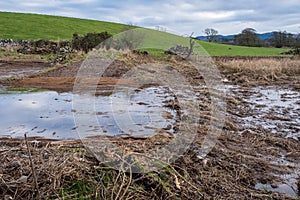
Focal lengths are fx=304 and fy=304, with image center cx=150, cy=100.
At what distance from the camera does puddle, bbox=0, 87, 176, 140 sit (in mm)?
5055

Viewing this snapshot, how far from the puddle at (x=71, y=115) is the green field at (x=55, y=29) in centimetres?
2206

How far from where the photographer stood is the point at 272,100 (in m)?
8.58

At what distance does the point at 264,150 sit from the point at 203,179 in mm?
1569

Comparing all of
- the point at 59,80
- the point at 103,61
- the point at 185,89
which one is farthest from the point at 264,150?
the point at 103,61

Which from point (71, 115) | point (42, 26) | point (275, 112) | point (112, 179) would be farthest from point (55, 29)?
point (112, 179)

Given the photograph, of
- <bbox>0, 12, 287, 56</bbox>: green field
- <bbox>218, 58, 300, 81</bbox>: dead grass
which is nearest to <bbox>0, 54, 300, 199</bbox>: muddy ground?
<bbox>218, 58, 300, 81</bbox>: dead grass

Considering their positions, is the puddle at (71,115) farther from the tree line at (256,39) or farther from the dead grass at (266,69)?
the tree line at (256,39)

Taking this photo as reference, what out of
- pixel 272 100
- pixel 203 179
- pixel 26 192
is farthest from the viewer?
pixel 272 100

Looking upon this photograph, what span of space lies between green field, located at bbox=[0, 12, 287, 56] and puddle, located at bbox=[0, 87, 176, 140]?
72.4ft

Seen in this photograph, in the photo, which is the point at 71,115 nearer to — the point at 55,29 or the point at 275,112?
the point at 275,112

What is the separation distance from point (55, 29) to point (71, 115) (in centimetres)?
3469

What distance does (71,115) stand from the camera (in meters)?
6.10

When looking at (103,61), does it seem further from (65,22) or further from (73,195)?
(65,22)

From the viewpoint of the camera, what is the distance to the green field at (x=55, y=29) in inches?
1247
